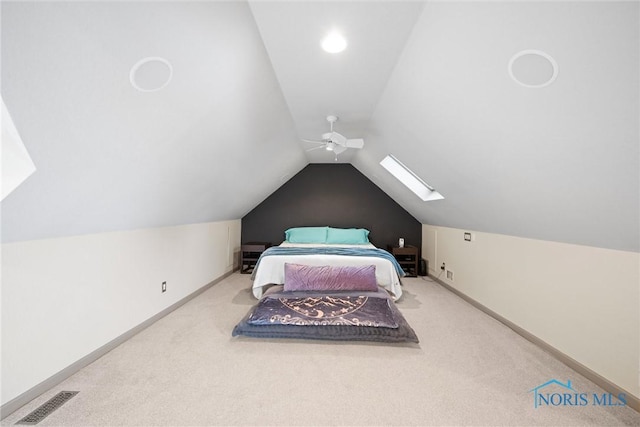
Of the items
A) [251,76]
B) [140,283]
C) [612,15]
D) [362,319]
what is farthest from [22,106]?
[362,319]

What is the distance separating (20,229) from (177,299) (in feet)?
5.99

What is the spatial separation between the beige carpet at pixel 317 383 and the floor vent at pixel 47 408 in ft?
0.14

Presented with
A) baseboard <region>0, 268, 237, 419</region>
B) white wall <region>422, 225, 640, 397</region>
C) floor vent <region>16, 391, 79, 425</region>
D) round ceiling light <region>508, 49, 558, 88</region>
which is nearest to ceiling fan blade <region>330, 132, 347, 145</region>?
round ceiling light <region>508, 49, 558, 88</region>

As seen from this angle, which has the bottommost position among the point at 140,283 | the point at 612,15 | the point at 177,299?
the point at 177,299

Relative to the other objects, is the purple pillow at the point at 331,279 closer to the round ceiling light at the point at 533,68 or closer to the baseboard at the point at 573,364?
the baseboard at the point at 573,364

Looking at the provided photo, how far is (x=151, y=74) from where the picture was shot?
1.34 metres

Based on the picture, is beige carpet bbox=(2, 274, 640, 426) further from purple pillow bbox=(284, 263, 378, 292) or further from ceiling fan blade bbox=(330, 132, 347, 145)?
ceiling fan blade bbox=(330, 132, 347, 145)

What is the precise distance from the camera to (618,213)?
1.43 metres

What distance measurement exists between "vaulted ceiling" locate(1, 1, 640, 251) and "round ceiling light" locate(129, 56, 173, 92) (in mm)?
35

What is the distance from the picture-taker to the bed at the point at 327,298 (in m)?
2.21

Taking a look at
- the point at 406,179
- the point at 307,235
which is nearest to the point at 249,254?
the point at 307,235

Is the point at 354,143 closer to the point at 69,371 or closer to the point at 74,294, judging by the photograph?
the point at 74,294

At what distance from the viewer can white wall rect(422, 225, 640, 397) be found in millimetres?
1555

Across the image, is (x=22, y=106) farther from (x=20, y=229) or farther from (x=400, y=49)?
(x=400, y=49)
